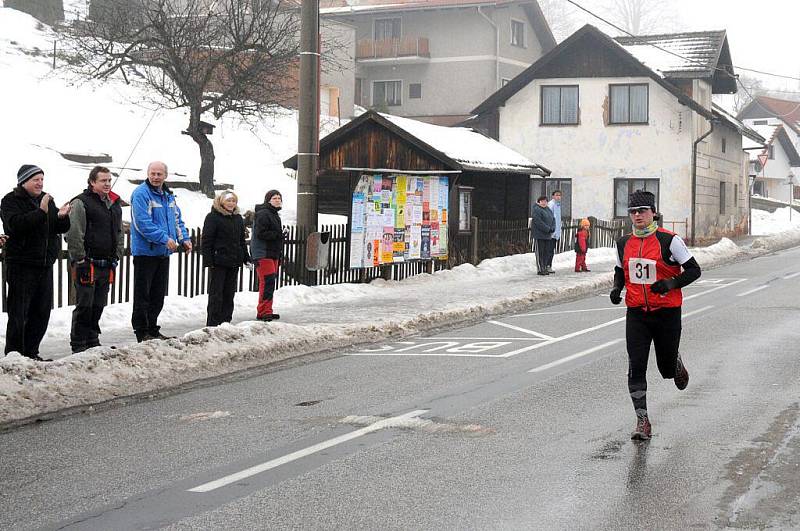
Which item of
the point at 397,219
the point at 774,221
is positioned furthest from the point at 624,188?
the point at 774,221

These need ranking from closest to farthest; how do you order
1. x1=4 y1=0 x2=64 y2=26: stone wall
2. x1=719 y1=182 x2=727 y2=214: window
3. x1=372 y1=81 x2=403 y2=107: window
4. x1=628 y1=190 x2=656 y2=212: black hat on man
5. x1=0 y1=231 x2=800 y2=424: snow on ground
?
x1=628 y1=190 x2=656 y2=212: black hat on man < x1=0 y1=231 x2=800 y2=424: snow on ground < x1=719 y1=182 x2=727 y2=214: window < x1=4 y1=0 x2=64 y2=26: stone wall < x1=372 y1=81 x2=403 y2=107: window

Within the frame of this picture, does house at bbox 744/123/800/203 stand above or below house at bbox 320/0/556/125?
below

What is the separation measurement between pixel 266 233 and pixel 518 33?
4679 cm

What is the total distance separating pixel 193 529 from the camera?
5.56 meters

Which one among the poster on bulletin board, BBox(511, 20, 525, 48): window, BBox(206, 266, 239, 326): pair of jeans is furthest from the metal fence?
BBox(511, 20, 525, 48): window

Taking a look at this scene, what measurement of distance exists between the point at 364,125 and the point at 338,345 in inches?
482

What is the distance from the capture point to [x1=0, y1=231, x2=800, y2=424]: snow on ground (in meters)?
9.32

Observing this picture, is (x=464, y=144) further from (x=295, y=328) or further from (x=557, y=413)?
(x=557, y=413)

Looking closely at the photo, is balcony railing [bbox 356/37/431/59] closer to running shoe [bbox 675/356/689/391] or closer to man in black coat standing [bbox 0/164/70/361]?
man in black coat standing [bbox 0/164/70/361]

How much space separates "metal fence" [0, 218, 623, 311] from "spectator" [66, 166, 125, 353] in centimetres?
178

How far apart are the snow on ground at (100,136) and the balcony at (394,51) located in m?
10.2

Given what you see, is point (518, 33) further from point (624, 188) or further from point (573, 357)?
point (573, 357)

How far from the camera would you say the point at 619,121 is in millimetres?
38438

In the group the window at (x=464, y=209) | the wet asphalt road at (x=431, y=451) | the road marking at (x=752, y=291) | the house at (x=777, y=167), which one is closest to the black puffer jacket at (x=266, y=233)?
the wet asphalt road at (x=431, y=451)
